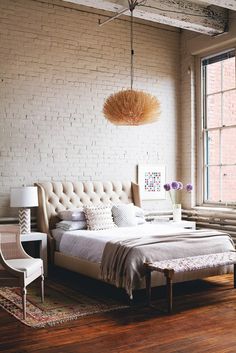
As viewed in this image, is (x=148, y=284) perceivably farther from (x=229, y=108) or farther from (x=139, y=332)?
(x=229, y=108)

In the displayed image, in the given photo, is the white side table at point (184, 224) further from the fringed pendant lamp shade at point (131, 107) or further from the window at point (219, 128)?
the fringed pendant lamp shade at point (131, 107)

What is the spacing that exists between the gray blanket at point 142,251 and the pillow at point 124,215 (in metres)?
1.24

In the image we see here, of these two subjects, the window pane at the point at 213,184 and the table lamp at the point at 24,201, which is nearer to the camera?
the table lamp at the point at 24,201

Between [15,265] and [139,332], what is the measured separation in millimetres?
1460

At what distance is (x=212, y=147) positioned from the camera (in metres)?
8.09

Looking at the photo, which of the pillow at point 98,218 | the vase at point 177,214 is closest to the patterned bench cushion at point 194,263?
the pillow at point 98,218

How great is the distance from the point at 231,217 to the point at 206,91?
7.60ft

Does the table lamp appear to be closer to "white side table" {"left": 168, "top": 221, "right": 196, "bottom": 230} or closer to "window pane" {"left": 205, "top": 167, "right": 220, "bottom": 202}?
"white side table" {"left": 168, "top": 221, "right": 196, "bottom": 230}

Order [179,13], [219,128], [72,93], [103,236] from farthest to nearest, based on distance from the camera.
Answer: [219,128] < [72,93] < [179,13] < [103,236]

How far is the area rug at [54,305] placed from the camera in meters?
4.50

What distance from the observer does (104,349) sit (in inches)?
147

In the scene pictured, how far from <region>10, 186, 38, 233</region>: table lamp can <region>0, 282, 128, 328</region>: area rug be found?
104cm

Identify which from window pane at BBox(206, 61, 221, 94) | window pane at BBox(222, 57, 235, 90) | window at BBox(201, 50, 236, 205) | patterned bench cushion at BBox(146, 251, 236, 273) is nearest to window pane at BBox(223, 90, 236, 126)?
window at BBox(201, 50, 236, 205)

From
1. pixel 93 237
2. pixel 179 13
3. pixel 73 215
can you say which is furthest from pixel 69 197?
pixel 179 13
